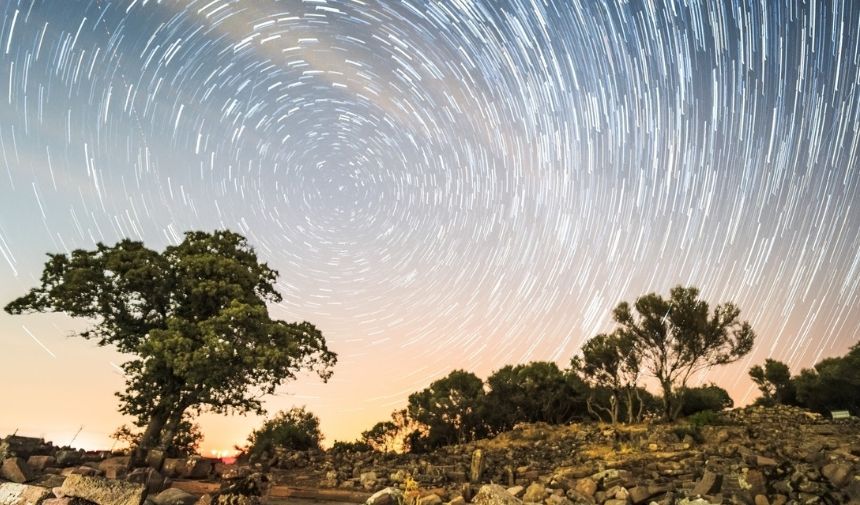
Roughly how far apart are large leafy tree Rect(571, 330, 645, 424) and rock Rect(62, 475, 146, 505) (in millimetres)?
34164

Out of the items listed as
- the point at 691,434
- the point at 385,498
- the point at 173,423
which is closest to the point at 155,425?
the point at 173,423

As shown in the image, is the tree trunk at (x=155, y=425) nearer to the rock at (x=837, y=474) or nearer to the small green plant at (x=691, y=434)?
the rock at (x=837, y=474)

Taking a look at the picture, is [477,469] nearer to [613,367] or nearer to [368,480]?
[368,480]

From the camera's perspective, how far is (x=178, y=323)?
65.7ft

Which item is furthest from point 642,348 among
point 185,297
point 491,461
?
point 185,297

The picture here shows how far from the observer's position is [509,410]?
45.8 m

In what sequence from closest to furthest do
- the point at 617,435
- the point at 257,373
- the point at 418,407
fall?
the point at 257,373 < the point at 617,435 < the point at 418,407

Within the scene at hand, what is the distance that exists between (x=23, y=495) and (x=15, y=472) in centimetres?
409

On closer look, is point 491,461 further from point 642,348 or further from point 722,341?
point 722,341

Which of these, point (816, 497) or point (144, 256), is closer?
point (816, 497)

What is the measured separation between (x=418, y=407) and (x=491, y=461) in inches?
1201

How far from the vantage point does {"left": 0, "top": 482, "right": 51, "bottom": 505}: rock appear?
31.5 feet

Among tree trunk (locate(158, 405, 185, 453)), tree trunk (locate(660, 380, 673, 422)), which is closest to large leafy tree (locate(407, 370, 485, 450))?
tree trunk (locate(660, 380, 673, 422))

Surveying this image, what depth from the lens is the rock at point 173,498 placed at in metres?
10.4
